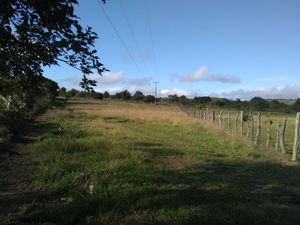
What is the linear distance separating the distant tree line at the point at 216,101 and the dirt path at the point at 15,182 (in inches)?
2451

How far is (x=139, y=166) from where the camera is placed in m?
12.6

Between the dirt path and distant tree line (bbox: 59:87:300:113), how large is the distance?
62.3 m

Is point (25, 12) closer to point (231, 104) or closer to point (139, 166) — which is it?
point (139, 166)

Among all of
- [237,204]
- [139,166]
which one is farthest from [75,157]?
[237,204]

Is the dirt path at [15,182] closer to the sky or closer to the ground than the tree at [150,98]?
closer to the sky

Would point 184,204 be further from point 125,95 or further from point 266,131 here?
point 125,95

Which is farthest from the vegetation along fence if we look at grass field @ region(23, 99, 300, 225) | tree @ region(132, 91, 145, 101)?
tree @ region(132, 91, 145, 101)

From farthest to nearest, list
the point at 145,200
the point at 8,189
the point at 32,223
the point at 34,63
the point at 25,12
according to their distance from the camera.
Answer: the point at 8,189, the point at 145,200, the point at 32,223, the point at 34,63, the point at 25,12

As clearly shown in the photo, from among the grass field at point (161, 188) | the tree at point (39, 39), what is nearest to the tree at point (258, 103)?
the grass field at point (161, 188)

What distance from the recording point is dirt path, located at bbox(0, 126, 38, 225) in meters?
8.62

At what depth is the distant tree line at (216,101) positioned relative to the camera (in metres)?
96.6

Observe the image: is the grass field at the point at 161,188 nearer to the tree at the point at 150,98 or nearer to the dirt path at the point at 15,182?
the dirt path at the point at 15,182

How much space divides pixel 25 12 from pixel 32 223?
3427mm

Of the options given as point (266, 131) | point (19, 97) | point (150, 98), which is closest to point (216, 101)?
point (150, 98)
